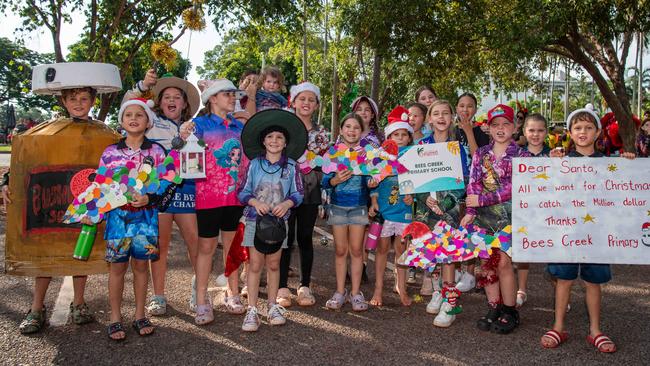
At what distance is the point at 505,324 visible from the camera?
454 centimetres

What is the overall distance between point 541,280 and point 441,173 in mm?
2312

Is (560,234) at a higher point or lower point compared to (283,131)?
lower

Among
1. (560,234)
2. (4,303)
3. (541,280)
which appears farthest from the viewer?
(541,280)

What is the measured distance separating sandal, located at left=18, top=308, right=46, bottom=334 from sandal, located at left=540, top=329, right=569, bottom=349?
381 cm

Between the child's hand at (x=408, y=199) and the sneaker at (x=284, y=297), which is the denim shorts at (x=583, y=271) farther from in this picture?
the sneaker at (x=284, y=297)

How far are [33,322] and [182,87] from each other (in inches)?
93.8

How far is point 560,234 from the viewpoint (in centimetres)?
429

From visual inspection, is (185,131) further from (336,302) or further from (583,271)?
(583,271)

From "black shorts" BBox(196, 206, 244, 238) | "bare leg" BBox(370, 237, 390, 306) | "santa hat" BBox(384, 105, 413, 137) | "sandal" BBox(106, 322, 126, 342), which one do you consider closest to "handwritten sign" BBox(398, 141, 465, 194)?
"santa hat" BBox(384, 105, 413, 137)

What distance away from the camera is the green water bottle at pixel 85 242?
170 inches

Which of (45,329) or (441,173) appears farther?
(441,173)

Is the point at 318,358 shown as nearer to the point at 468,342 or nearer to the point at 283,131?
the point at 468,342

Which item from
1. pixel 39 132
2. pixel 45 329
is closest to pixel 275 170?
pixel 39 132

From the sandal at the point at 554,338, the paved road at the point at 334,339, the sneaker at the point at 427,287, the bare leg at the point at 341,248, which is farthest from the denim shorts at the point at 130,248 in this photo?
the sandal at the point at 554,338
